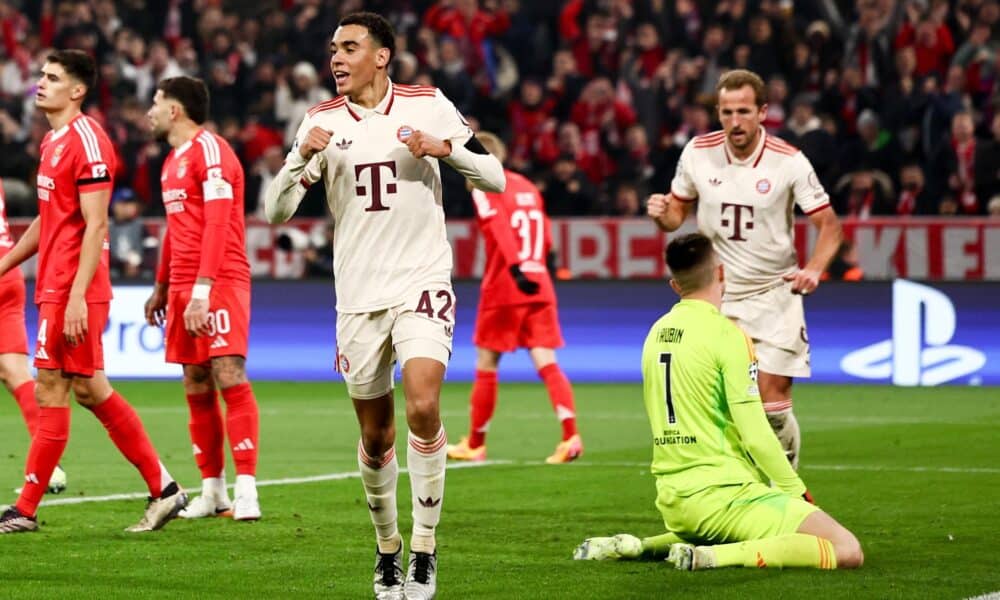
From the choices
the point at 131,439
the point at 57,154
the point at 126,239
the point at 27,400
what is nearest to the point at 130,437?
the point at 131,439

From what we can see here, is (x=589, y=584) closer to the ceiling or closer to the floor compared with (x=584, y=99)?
closer to the floor

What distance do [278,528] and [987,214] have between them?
12106 mm

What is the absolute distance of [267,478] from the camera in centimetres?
1170

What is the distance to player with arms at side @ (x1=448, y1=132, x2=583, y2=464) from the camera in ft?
42.5

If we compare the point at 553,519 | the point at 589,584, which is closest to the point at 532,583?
the point at 589,584

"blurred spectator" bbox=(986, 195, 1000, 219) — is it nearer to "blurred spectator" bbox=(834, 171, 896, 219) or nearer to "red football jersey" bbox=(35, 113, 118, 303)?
"blurred spectator" bbox=(834, 171, 896, 219)

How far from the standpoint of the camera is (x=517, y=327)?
1327 centimetres

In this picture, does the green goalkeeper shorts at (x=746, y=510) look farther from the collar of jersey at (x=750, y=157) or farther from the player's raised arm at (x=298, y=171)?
the collar of jersey at (x=750, y=157)

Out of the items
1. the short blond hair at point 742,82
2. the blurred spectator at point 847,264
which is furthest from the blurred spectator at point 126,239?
the short blond hair at point 742,82

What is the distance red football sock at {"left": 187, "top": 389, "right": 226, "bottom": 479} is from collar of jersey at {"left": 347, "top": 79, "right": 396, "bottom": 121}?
284 centimetres

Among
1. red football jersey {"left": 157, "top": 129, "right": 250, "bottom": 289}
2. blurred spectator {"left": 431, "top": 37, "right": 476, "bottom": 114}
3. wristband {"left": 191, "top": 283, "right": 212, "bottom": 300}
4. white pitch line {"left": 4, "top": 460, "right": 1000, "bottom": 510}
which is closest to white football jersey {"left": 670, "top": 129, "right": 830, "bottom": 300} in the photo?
white pitch line {"left": 4, "top": 460, "right": 1000, "bottom": 510}

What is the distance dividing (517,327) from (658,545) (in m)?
5.43

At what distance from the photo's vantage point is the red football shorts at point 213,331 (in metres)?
9.64

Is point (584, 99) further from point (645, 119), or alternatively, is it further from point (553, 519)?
point (553, 519)
